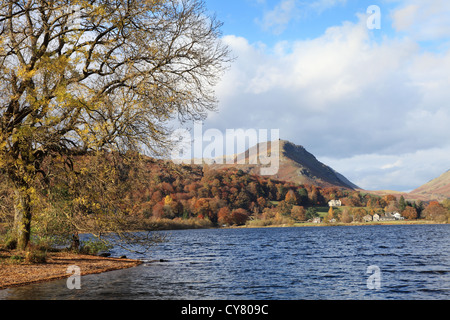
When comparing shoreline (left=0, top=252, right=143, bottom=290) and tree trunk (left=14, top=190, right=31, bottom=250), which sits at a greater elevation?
tree trunk (left=14, top=190, right=31, bottom=250)

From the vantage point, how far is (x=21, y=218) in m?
24.4

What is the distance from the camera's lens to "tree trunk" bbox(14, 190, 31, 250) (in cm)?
2305

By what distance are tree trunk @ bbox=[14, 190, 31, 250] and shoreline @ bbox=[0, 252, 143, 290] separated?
4.34 ft

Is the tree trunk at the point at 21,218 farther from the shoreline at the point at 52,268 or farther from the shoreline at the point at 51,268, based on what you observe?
the shoreline at the point at 52,268

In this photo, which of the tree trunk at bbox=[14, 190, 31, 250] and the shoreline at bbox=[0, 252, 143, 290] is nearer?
the shoreline at bbox=[0, 252, 143, 290]

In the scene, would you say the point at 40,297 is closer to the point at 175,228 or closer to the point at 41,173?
the point at 41,173

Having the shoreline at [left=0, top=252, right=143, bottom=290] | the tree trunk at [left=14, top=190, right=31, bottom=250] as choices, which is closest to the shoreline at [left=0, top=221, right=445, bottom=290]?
the shoreline at [left=0, top=252, right=143, bottom=290]

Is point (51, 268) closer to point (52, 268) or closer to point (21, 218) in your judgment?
point (52, 268)

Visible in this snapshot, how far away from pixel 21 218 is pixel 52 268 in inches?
143

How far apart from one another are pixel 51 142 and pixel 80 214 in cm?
522

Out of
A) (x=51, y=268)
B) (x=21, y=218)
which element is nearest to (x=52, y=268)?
(x=51, y=268)

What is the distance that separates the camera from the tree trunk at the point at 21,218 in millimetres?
23047

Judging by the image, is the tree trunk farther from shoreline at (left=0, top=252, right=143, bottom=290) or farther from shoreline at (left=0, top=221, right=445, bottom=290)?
shoreline at (left=0, top=252, right=143, bottom=290)
